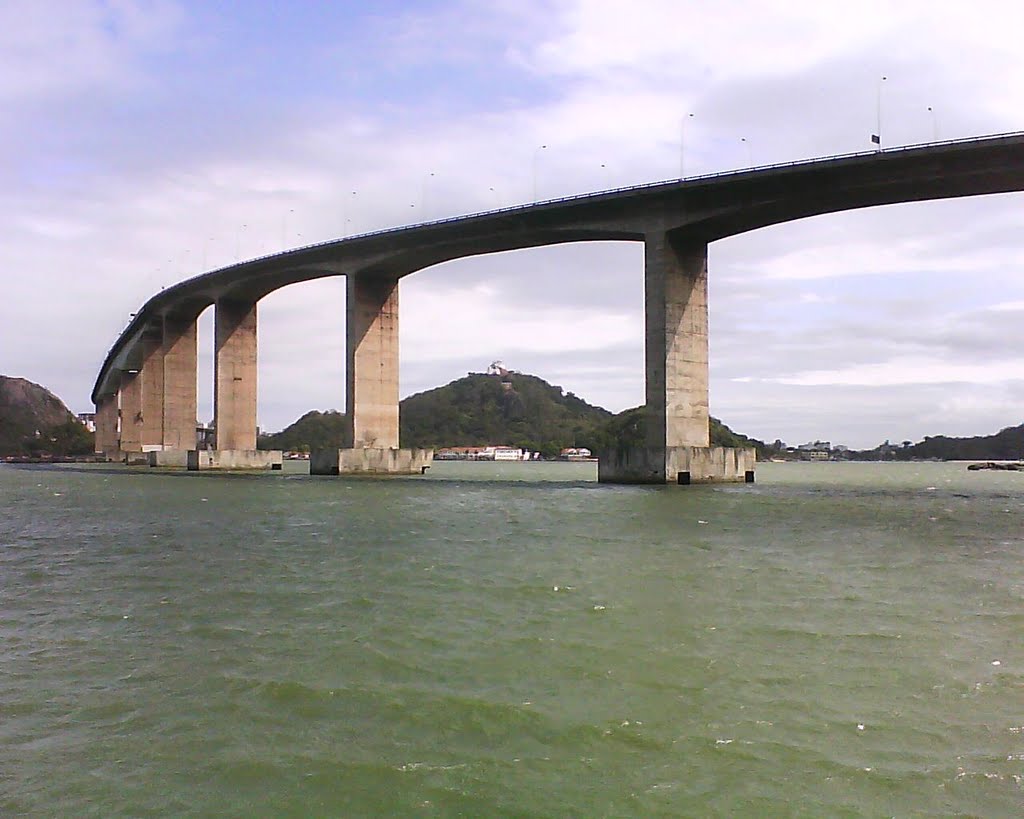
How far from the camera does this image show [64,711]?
30.9ft

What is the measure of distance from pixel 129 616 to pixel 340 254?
58695 mm

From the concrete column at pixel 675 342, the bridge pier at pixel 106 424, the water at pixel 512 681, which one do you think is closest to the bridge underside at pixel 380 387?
the concrete column at pixel 675 342

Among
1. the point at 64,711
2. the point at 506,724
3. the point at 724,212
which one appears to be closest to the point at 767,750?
the point at 506,724

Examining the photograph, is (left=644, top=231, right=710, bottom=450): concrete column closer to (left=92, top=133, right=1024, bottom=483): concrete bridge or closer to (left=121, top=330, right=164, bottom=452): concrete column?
(left=92, top=133, right=1024, bottom=483): concrete bridge

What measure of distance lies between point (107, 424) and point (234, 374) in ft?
272

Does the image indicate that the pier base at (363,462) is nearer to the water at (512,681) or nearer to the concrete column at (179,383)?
the concrete column at (179,383)

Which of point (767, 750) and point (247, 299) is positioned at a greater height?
A: point (247, 299)

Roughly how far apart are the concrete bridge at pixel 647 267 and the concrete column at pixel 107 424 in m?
70.5

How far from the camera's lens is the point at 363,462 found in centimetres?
Answer: 6906

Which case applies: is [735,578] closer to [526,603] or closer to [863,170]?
[526,603]

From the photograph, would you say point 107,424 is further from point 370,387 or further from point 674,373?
point 674,373

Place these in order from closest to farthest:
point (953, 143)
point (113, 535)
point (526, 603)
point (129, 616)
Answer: point (129, 616) < point (526, 603) < point (113, 535) < point (953, 143)

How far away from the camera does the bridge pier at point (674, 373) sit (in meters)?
52.5

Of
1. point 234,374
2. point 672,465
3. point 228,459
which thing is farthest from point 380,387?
point 672,465
